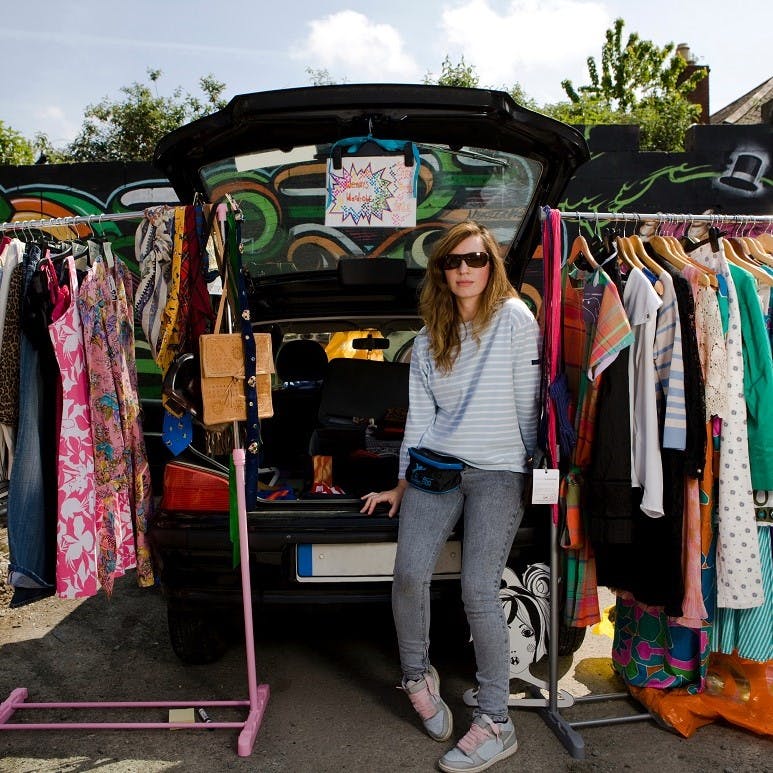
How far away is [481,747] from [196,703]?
1060 millimetres

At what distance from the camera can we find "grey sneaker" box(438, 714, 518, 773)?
221cm

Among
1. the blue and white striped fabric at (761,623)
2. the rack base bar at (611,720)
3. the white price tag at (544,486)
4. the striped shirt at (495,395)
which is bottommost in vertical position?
the rack base bar at (611,720)

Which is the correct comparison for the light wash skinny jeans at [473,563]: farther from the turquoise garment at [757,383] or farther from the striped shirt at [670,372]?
the turquoise garment at [757,383]

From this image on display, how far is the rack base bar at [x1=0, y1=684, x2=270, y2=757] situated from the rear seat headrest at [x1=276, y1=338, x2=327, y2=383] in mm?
1874

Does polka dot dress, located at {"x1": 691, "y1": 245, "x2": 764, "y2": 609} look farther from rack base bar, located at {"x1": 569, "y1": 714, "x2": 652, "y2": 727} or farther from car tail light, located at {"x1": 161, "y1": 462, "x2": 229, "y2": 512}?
car tail light, located at {"x1": 161, "y1": 462, "x2": 229, "y2": 512}

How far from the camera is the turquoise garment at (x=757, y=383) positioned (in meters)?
2.31

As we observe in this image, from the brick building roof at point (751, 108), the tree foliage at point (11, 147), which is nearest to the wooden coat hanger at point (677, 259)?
the tree foliage at point (11, 147)

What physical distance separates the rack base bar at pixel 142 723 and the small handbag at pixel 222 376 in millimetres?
1083

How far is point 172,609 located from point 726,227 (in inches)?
110

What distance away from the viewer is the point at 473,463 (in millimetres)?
2393

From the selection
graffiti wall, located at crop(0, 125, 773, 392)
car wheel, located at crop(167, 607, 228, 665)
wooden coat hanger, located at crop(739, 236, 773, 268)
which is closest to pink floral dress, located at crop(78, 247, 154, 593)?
car wheel, located at crop(167, 607, 228, 665)

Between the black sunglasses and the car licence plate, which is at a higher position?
the black sunglasses

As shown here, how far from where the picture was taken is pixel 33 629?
346 centimetres

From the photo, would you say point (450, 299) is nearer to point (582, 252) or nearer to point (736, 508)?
point (582, 252)
